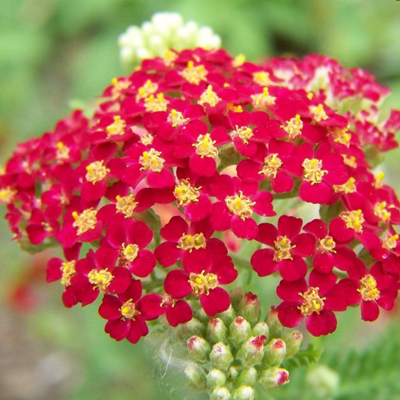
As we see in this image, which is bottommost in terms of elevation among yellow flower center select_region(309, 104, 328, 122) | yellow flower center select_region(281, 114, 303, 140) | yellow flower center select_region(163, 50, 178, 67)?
yellow flower center select_region(281, 114, 303, 140)

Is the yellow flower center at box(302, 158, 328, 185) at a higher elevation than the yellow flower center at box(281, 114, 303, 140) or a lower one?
lower

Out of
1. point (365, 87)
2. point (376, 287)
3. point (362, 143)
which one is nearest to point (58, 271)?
point (376, 287)

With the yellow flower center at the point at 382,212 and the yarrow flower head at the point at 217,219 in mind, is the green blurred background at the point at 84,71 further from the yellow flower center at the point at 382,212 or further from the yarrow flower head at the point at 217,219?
the yellow flower center at the point at 382,212

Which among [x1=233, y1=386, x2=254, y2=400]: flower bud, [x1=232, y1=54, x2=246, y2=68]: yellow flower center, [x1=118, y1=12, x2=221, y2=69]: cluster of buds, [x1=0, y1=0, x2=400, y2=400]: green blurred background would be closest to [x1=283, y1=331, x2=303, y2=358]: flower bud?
[x1=233, y1=386, x2=254, y2=400]: flower bud

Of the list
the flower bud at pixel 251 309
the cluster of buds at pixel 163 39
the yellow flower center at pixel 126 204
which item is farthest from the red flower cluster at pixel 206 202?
the cluster of buds at pixel 163 39

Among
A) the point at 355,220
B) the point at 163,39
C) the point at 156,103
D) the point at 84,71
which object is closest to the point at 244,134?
the point at 156,103

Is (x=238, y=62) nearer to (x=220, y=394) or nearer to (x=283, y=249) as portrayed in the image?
(x=283, y=249)

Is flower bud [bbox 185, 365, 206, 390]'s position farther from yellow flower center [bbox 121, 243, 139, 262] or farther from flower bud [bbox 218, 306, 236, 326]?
yellow flower center [bbox 121, 243, 139, 262]
